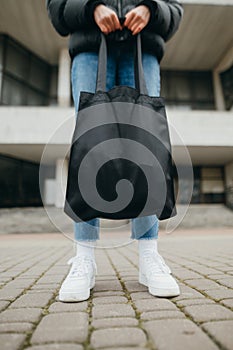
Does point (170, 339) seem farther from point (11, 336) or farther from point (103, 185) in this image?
point (103, 185)

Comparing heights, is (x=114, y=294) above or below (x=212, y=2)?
below

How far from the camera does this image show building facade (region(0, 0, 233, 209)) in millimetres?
10641

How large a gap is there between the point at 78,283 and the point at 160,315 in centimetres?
41

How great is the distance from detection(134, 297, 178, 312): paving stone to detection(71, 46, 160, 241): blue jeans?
0.32 meters

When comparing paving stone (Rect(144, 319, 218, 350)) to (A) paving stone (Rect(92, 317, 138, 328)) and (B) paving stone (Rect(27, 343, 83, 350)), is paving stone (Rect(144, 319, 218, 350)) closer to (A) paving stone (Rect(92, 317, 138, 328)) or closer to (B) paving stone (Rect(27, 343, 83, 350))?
(A) paving stone (Rect(92, 317, 138, 328))

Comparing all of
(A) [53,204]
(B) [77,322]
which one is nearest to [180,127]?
(A) [53,204]

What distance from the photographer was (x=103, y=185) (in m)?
1.17

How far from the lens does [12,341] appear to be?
2.76 ft

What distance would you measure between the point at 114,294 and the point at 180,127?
413 inches

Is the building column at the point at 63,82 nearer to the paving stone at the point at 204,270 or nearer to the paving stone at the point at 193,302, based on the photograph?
the paving stone at the point at 204,270

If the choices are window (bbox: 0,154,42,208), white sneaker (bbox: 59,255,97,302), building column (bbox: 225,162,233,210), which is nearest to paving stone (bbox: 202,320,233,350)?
white sneaker (bbox: 59,255,97,302)

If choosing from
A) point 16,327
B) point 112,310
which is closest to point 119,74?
point 112,310

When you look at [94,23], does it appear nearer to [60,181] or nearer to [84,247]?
[84,247]

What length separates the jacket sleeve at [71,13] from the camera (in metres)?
1.39
